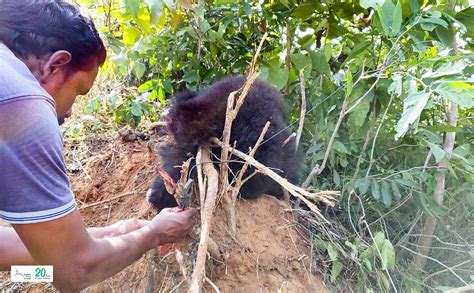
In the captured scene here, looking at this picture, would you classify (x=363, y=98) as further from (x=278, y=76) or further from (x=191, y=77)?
(x=191, y=77)

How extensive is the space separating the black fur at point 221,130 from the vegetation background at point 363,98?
152 mm

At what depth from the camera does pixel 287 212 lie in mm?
2143

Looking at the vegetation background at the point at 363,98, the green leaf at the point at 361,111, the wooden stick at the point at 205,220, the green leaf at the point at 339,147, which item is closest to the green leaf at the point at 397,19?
the vegetation background at the point at 363,98

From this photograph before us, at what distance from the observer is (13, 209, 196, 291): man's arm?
108cm

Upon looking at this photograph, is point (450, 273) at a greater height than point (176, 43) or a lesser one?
lesser

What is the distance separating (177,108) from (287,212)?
707 millimetres

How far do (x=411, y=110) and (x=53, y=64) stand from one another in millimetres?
1027

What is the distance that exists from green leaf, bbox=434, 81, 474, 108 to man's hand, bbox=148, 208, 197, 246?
2.94ft

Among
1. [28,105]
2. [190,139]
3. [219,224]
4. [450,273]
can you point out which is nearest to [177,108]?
[190,139]

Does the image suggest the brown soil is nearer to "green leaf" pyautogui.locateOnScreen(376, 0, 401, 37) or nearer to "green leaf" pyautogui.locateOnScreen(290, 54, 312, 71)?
"green leaf" pyautogui.locateOnScreen(290, 54, 312, 71)

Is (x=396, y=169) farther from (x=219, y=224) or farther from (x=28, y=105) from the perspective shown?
(x=28, y=105)

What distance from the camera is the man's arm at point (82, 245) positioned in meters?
1.08

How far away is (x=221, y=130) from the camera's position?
199cm

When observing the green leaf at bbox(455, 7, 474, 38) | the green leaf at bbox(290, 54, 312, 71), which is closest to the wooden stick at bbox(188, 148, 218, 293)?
the green leaf at bbox(290, 54, 312, 71)
